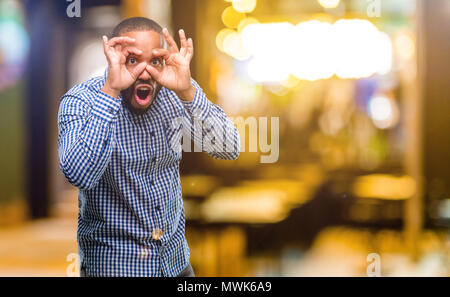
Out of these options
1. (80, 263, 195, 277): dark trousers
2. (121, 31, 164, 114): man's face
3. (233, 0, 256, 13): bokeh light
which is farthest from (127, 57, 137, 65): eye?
(233, 0, 256, 13): bokeh light

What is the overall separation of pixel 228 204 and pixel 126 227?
2.31 m

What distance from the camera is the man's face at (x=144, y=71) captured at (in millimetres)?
1468

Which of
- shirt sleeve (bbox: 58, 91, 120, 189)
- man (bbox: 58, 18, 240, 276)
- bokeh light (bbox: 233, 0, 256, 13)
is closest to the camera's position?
shirt sleeve (bbox: 58, 91, 120, 189)

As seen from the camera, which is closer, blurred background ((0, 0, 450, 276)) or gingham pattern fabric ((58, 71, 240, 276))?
gingham pattern fabric ((58, 71, 240, 276))

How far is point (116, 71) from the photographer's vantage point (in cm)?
136

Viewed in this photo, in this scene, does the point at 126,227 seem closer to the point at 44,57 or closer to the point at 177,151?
the point at 177,151

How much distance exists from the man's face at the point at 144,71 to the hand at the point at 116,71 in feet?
0.12

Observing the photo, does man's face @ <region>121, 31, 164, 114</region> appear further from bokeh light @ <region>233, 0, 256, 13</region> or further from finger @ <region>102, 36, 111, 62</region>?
bokeh light @ <region>233, 0, 256, 13</region>

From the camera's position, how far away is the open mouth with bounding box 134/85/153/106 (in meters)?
1.50

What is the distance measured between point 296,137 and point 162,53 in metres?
3.49

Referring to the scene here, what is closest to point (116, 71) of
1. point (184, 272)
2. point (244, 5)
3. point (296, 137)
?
point (184, 272)
